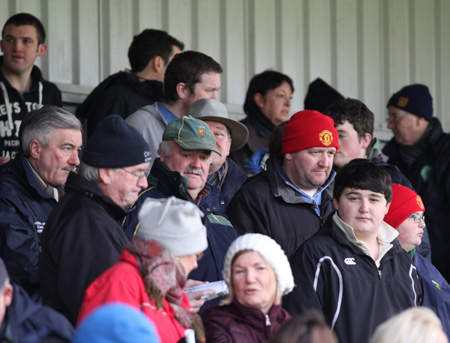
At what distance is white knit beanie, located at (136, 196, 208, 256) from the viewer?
3656mm

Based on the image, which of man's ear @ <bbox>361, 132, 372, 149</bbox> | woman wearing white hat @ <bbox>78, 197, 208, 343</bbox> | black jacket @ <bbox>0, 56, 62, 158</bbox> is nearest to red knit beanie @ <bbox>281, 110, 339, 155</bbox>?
man's ear @ <bbox>361, 132, 372, 149</bbox>

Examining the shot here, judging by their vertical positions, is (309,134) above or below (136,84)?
below

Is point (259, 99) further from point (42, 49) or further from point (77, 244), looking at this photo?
point (77, 244)

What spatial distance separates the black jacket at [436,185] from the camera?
7172 millimetres

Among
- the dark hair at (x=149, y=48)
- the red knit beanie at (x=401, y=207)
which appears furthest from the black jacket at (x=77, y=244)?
the dark hair at (x=149, y=48)

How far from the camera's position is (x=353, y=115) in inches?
251

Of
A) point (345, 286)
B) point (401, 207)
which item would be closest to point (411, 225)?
point (401, 207)

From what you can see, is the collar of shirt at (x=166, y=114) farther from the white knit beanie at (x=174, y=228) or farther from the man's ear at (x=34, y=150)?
the white knit beanie at (x=174, y=228)

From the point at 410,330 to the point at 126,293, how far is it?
1043 millimetres

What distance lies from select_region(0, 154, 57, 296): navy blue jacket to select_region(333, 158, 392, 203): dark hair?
1533 mm

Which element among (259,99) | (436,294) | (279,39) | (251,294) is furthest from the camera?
(279,39)

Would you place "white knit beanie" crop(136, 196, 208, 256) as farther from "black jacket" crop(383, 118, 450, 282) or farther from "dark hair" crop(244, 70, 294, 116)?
"black jacket" crop(383, 118, 450, 282)

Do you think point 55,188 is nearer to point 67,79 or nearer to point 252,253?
point 252,253

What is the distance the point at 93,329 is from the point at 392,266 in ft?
8.98
